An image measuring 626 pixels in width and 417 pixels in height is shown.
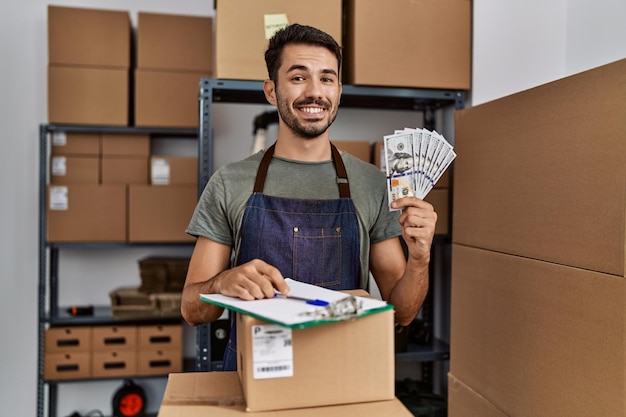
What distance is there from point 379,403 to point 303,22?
1484mm

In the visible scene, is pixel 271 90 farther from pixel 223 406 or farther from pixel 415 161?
pixel 223 406

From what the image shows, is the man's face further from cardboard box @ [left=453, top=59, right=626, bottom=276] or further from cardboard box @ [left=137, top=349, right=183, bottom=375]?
cardboard box @ [left=137, top=349, right=183, bottom=375]

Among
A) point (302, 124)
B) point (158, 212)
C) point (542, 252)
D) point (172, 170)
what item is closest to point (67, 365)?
point (158, 212)

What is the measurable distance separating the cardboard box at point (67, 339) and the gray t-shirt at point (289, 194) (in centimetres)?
178

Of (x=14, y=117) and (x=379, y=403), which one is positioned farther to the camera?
(x=14, y=117)

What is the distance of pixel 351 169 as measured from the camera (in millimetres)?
1604

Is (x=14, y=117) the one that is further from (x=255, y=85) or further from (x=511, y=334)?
(x=511, y=334)

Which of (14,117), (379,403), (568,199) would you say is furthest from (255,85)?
(14,117)

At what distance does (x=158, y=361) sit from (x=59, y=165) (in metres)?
1.17

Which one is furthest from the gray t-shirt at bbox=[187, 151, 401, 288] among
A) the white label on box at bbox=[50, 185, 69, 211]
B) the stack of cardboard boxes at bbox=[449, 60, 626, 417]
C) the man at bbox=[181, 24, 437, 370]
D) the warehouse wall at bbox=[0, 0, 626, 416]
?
the white label on box at bbox=[50, 185, 69, 211]

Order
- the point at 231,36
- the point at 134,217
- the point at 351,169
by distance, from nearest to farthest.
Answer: the point at 351,169
the point at 231,36
the point at 134,217

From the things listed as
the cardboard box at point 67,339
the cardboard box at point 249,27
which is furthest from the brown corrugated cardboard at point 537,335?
the cardboard box at point 67,339

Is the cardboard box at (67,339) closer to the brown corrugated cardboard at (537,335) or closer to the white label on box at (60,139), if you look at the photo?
the white label on box at (60,139)

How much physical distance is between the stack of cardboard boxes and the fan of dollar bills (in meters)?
0.20
